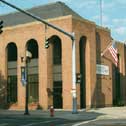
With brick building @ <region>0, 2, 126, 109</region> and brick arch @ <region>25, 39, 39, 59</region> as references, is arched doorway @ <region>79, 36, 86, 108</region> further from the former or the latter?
brick arch @ <region>25, 39, 39, 59</region>

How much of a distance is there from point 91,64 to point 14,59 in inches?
417

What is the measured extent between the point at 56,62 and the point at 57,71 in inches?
44.2

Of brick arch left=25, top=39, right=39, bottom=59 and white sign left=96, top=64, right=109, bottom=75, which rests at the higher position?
brick arch left=25, top=39, right=39, bottom=59

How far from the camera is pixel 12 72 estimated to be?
58.9 m

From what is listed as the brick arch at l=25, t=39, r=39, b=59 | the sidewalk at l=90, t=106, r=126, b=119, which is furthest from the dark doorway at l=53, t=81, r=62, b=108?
the sidewalk at l=90, t=106, r=126, b=119

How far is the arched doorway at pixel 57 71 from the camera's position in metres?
53.8

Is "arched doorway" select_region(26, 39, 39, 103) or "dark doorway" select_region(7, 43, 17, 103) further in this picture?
"dark doorway" select_region(7, 43, 17, 103)

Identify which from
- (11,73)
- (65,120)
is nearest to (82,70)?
(11,73)

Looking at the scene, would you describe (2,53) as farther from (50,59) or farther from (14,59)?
(50,59)

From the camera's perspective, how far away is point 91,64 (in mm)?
54969

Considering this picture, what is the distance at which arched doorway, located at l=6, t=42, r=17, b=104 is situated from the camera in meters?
58.5

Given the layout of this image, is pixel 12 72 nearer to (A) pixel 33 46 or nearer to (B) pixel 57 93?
(A) pixel 33 46

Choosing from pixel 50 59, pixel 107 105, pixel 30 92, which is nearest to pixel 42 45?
pixel 50 59

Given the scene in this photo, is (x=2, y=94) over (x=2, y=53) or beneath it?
beneath
